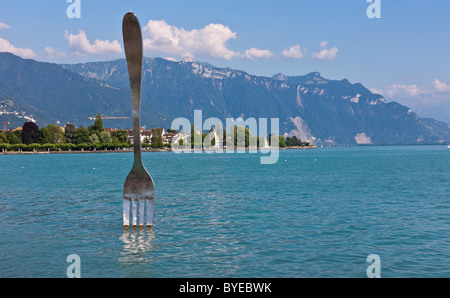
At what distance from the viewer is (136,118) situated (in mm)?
14797

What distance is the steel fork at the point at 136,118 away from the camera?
1252 cm

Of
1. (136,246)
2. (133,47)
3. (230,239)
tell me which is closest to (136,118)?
(133,47)

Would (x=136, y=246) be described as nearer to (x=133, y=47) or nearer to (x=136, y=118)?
(x=136, y=118)

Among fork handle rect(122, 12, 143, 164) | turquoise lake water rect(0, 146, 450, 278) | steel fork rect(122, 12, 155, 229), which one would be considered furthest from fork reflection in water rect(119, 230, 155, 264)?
fork handle rect(122, 12, 143, 164)

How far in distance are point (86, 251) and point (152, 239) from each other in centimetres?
345

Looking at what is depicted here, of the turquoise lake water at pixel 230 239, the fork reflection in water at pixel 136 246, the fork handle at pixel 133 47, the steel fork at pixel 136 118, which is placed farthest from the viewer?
the fork reflection in water at pixel 136 246

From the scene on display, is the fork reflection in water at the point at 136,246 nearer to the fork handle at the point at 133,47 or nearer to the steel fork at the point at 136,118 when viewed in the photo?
the steel fork at the point at 136,118

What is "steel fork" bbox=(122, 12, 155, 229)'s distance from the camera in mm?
12516

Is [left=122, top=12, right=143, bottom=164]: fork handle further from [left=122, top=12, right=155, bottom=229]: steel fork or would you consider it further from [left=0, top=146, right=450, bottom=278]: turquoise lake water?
[left=0, top=146, right=450, bottom=278]: turquoise lake water

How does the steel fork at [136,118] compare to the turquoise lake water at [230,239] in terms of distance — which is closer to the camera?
the steel fork at [136,118]

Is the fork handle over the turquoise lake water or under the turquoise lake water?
over

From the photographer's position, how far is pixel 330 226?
26188 millimetres

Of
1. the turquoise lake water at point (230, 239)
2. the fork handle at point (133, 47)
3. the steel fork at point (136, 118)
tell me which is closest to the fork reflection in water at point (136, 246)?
the turquoise lake water at point (230, 239)
